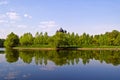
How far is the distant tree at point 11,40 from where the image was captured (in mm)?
97188

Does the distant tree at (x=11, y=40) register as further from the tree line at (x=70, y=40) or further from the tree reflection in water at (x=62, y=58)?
the tree reflection in water at (x=62, y=58)

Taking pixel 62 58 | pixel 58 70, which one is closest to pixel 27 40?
pixel 62 58

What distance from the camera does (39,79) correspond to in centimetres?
2123

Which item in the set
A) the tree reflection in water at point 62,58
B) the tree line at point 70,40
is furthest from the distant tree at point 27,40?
the tree reflection in water at point 62,58

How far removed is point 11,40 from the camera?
98.8m

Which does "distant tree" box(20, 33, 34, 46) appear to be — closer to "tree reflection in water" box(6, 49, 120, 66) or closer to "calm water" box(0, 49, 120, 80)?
"tree reflection in water" box(6, 49, 120, 66)

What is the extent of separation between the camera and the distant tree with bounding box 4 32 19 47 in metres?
97.2

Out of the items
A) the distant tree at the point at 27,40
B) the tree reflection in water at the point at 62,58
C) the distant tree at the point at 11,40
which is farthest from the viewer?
the distant tree at the point at 27,40

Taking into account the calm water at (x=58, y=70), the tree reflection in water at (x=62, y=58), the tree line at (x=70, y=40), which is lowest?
the calm water at (x=58, y=70)

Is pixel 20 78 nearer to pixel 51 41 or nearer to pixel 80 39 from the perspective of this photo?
pixel 51 41

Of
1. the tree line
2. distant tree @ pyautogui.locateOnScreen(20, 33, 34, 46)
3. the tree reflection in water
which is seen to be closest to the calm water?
the tree reflection in water

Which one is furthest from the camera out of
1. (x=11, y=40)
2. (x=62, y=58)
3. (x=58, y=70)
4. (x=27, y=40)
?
(x=27, y=40)

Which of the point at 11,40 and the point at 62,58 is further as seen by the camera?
the point at 11,40

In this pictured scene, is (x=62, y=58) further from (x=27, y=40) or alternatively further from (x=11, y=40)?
(x=27, y=40)
